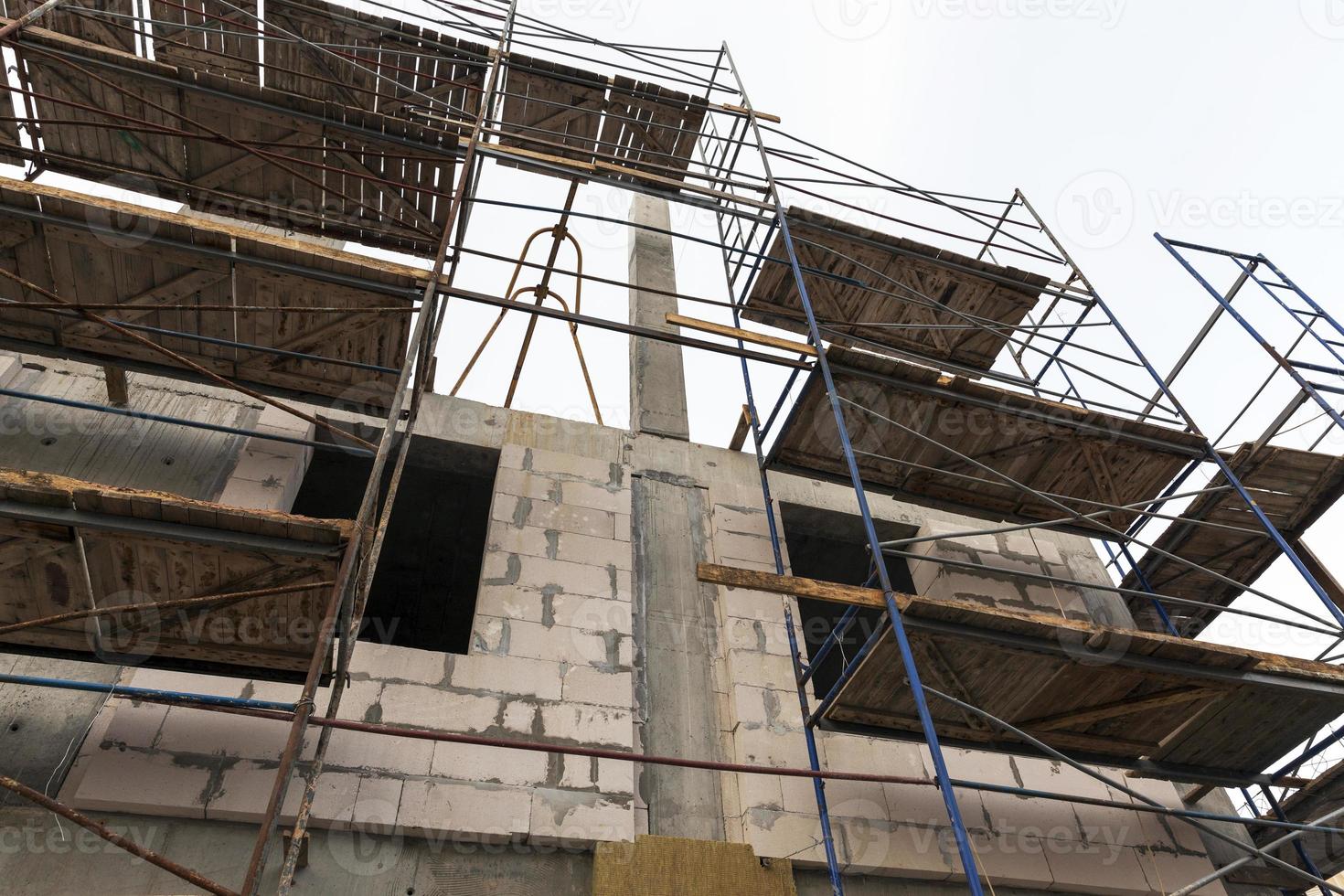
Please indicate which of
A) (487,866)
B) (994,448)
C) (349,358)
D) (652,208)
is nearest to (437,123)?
(652,208)

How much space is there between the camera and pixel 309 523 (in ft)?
14.5

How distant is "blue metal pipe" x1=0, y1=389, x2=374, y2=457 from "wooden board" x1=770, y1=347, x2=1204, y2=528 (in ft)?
12.3

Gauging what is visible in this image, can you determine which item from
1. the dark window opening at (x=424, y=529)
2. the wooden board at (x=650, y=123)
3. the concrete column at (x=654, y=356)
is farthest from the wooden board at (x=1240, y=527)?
the wooden board at (x=650, y=123)

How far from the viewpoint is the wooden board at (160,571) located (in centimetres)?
429

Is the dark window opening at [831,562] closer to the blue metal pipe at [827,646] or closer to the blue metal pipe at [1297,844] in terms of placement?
the blue metal pipe at [827,646]

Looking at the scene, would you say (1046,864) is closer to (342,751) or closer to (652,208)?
(342,751)

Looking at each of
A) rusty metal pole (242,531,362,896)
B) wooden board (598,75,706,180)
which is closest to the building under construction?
rusty metal pole (242,531,362,896)

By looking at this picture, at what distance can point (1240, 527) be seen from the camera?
796cm

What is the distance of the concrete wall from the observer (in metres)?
5.04

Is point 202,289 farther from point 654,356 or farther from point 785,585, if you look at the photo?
point 785,585

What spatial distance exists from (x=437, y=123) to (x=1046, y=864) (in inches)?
388

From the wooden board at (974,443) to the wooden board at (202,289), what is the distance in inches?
141

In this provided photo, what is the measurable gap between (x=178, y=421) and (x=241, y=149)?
9.06ft

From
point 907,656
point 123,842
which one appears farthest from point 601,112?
point 123,842
